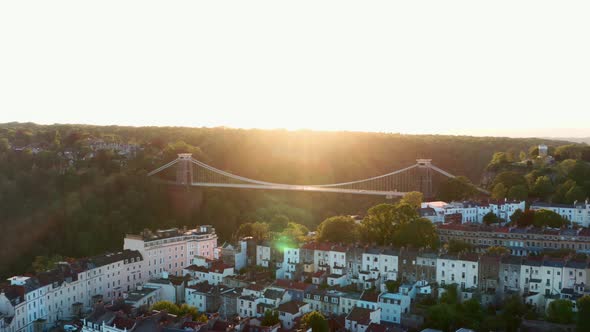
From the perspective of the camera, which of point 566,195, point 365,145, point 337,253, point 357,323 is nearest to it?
point 357,323

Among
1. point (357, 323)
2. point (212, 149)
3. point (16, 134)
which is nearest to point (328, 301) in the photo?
point (357, 323)

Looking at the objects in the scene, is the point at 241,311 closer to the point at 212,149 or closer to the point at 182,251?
the point at 182,251

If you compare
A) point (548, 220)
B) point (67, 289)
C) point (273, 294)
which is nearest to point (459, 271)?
point (548, 220)

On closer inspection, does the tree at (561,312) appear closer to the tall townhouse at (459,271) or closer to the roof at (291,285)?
the tall townhouse at (459,271)

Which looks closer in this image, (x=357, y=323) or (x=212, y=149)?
(x=357, y=323)

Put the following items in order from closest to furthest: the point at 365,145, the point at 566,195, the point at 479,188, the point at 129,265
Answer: the point at 129,265 < the point at 566,195 < the point at 479,188 < the point at 365,145

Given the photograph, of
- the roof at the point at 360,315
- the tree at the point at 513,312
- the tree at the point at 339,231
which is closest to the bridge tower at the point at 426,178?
the tree at the point at 339,231

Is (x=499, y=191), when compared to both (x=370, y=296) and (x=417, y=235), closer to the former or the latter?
(x=417, y=235)

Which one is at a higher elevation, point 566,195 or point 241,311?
point 566,195
